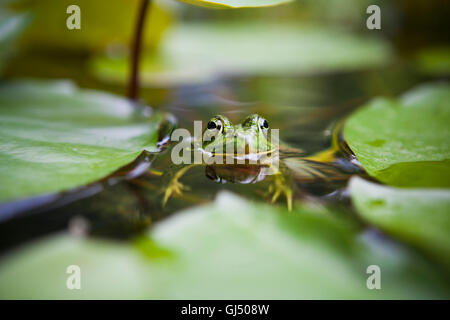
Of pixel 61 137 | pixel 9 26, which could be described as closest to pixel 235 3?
pixel 61 137

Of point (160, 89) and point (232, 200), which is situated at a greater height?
point (160, 89)

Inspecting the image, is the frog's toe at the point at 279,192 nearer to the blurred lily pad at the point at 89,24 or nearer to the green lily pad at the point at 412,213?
the green lily pad at the point at 412,213

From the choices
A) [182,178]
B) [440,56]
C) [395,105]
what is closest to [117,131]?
[182,178]

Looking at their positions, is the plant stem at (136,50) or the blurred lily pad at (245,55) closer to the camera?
the plant stem at (136,50)

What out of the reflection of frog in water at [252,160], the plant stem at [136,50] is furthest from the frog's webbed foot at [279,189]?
the plant stem at [136,50]

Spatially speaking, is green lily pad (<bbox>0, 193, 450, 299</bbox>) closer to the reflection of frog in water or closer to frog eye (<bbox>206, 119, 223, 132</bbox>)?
the reflection of frog in water

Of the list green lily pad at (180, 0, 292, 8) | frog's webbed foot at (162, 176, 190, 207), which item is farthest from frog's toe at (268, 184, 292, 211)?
green lily pad at (180, 0, 292, 8)

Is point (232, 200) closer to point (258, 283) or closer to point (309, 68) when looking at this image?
point (258, 283)

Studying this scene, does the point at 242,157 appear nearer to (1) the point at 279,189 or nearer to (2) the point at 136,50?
(1) the point at 279,189
